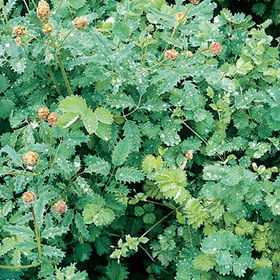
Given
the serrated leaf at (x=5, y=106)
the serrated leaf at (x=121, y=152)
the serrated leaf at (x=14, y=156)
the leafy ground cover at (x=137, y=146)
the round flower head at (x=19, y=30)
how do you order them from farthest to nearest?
the serrated leaf at (x=5, y=106)
the serrated leaf at (x=121, y=152)
the leafy ground cover at (x=137, y=146)
the serrated leaf at (x=14, y=156)
the round flower head at (x=19, y=30)

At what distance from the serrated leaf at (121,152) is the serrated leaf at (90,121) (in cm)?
22

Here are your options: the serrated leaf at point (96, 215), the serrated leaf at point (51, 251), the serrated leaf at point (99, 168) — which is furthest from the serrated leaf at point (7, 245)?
the serrated leaf at point (99, 168)

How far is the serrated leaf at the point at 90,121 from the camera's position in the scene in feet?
5.14

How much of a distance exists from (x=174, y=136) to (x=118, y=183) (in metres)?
0.37

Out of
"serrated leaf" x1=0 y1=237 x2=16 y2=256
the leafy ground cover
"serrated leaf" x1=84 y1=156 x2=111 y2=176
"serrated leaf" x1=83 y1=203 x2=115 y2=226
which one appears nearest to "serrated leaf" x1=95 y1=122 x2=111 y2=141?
the leafy ground cover

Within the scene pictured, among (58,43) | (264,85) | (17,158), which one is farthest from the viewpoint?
(264,85)

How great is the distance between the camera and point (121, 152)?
5.78ft

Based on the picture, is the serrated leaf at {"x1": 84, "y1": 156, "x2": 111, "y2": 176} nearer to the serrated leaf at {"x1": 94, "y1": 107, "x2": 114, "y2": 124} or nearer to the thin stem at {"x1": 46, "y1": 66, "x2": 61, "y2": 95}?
the serrated leaf at {"x1": 94, "y1": 107, "x2": 114, "y2": 124}

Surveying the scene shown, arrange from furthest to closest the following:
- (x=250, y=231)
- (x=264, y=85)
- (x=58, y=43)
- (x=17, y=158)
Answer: (x=264, y=85), (x=250, y=231), (x=58, y=43), (x=17, y=158)

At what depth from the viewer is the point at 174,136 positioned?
74.6 inches

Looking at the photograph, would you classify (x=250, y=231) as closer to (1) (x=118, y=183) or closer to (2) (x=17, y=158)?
(1) (x=118, y=183)

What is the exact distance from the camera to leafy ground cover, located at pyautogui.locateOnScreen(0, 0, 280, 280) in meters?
1.66

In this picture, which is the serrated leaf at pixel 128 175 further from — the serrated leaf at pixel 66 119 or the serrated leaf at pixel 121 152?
the serrated leaf at pixel 66 119

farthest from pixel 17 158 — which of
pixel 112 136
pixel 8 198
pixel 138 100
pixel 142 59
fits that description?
pixel 142 59
